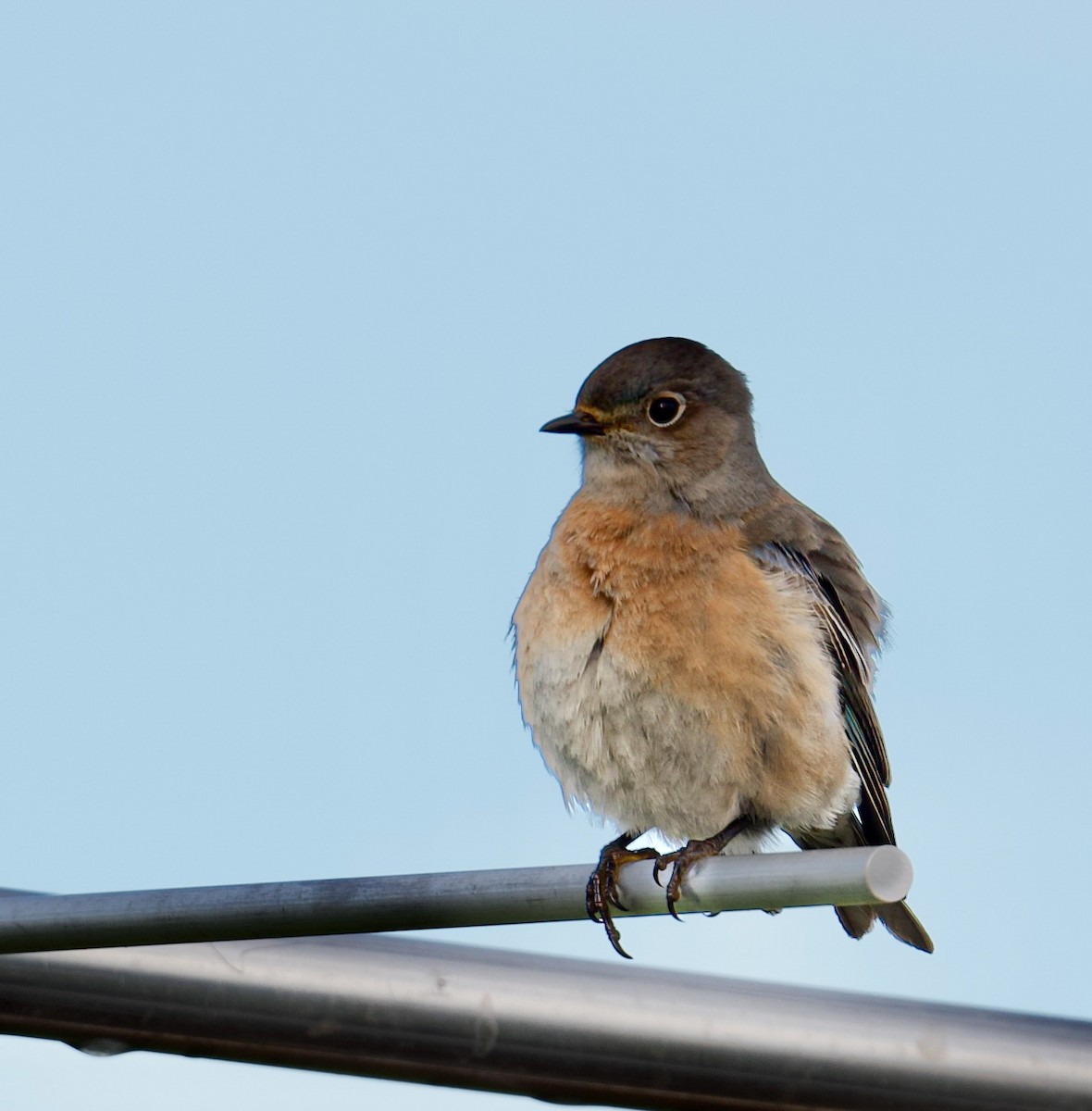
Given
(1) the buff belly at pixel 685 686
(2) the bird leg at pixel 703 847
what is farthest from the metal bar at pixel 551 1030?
(1) the buff belly at pixel 685 686

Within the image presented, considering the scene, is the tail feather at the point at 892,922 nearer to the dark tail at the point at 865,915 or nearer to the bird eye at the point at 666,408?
the dark tail at the point at 865,915

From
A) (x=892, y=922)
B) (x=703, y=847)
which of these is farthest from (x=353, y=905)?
(x=892, y=922)

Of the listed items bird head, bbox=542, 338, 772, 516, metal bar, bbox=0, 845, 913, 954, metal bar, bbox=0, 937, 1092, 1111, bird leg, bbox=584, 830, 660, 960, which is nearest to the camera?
metal bar, bbox=0, 845, 913, 954

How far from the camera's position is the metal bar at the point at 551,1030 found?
270 centimetres

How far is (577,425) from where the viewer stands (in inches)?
175

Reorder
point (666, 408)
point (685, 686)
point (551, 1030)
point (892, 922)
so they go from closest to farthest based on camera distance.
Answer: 1. point (551, 1030)
2. point (685, 686)
3. point (892, 922)
4. point (666, 408)

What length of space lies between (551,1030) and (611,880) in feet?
1.61

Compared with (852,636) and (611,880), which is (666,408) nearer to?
(852,636)

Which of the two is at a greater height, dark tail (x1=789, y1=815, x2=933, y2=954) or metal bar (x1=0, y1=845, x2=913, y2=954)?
dark tail (x1=789, y1=815, x2=933, y2=954)

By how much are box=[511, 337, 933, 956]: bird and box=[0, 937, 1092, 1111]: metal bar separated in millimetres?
716

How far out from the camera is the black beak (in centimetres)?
444

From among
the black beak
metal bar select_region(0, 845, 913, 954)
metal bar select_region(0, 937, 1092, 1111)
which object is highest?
the black beak

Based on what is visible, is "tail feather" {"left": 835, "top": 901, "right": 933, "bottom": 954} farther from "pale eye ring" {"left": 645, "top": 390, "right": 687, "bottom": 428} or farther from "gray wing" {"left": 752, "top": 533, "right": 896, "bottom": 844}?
"pale eye ring" {"left": 645, "top": 390, "right": 687, "bottom": 428}

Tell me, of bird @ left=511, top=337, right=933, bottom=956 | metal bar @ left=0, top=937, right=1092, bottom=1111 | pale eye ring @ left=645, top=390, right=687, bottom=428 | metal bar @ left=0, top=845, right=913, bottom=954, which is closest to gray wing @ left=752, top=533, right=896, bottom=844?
bird @ left=511, top=337, right=933, bottom=956
